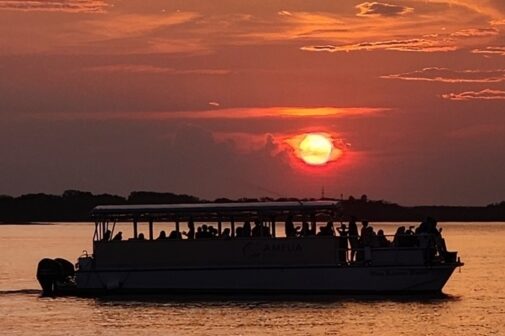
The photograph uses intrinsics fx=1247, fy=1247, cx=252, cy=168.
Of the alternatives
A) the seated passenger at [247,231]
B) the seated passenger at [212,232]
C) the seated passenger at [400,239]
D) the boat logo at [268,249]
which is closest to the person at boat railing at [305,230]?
the boat logo at [268,249]

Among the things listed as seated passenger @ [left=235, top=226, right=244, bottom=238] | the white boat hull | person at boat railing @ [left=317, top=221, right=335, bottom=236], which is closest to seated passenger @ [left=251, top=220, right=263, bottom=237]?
seated passenger @ [left=235, top=226, right=244, bottom=238]

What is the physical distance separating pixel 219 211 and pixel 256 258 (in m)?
2.42

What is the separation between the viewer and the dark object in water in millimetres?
53944

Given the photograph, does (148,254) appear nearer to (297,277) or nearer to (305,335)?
(297,277)

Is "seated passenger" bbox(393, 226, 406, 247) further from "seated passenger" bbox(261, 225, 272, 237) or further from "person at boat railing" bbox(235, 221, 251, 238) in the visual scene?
"person at boat railing" bbox(235, 221, 251, 238)

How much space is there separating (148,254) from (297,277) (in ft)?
20.6

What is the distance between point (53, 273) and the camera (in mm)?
54344

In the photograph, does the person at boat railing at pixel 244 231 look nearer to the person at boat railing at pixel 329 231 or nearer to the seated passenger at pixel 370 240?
the person at boat railing at pixel 329 231

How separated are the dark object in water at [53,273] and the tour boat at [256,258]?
1.81 m

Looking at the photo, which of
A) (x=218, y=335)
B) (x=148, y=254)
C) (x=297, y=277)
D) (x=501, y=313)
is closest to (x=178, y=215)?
(x=148, y=254)

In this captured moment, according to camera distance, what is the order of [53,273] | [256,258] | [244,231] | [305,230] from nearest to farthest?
[305,230]
[256,258]
[244,231]
[53,273]

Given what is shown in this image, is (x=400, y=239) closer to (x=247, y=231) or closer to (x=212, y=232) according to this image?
(x=247, y=231)

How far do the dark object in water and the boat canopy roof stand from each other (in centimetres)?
332

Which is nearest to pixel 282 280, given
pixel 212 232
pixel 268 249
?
pixel 268 249
